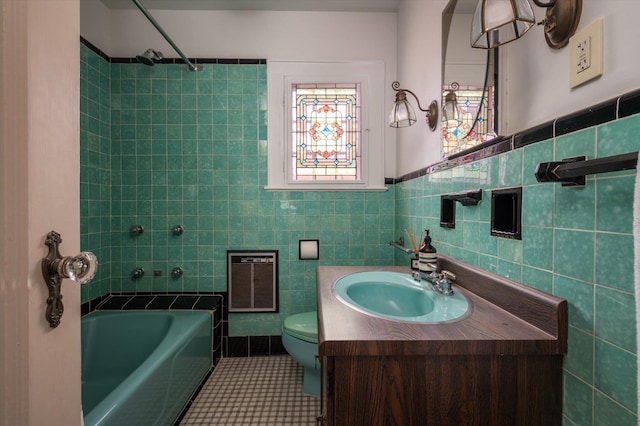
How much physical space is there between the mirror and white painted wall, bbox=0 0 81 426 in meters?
1.09

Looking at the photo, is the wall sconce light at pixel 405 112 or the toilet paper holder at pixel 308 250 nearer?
the wall sconce light at pixel 405 112

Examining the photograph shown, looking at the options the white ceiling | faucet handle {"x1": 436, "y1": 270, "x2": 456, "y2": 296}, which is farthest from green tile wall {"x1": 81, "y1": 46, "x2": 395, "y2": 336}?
faucet handle {"x1": 436, "y1": 270, "x2": 456, "y2": 296}

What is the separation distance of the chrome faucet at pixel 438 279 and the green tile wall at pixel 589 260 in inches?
7.5

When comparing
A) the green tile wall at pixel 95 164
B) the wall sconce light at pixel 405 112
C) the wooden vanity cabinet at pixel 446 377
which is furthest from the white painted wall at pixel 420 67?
the green tile wall at pixel 95 164

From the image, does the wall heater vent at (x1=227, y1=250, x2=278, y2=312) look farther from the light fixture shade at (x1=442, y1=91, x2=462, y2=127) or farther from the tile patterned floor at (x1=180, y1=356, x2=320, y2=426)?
the light fixture shade at (x1=442, y1=91, x2=462, y2=127)

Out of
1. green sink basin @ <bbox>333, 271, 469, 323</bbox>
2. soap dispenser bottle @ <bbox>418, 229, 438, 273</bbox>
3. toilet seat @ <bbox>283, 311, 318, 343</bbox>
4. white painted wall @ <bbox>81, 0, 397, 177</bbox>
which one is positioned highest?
white painted wall @ <bbox>81, 0, 397, 177</bbox>

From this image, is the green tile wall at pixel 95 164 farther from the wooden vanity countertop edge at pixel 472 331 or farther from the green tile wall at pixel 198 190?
the wooden vanity countertop edge at pixel 472 331

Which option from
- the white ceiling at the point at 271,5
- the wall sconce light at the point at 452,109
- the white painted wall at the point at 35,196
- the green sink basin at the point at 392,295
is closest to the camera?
the white painted wall at the point at 35,196

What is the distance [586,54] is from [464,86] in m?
0.53

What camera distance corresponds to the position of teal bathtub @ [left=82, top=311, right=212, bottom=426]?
3.99 ft

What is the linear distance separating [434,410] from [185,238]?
6.28 ft

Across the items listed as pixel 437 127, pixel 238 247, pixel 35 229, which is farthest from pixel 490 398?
pixel 238 247

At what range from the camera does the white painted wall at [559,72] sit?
562mm

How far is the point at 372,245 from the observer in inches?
83.4
